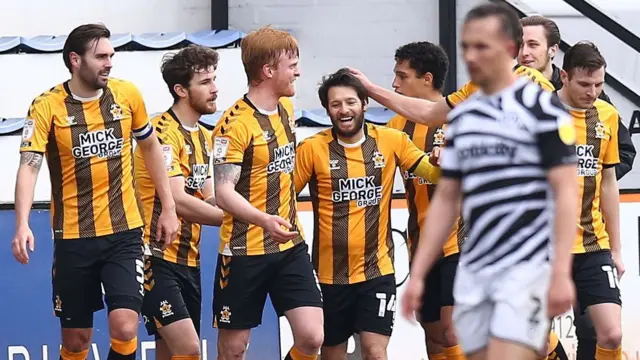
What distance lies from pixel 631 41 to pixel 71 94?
235 inches

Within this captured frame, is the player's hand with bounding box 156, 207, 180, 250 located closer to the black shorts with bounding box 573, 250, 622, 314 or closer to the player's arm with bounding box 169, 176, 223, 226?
the player's arm with bounding box 169, 176, 223, 226

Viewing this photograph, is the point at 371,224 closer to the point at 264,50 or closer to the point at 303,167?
the point at 303,167

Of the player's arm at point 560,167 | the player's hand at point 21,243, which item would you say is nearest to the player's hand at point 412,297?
the player's arm at point 560,167

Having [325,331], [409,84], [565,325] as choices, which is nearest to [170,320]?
[325,331]

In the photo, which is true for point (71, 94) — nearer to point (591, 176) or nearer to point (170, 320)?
point (170, 320)

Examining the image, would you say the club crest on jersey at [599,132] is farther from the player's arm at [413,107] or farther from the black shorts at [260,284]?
the black shorts at [260,284]

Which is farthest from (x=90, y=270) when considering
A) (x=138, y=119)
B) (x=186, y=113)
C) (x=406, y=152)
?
(x=406, y=152)

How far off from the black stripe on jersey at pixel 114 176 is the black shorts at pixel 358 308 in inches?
45.6

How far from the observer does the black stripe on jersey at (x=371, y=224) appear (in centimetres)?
690

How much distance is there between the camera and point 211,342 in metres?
8.54

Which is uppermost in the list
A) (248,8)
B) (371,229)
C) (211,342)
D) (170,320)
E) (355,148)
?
(248,8)

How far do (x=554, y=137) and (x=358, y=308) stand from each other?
277cm

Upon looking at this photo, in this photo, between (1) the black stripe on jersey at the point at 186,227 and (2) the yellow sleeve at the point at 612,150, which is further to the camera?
(1) the black stripe on jersey at the point at 186,227

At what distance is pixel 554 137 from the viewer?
4316 mm
